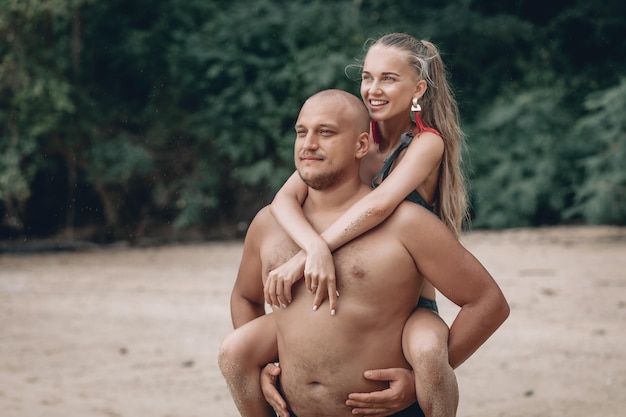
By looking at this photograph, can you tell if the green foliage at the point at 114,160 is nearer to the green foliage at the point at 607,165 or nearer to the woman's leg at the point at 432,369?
the green foliage at the point at 607,165

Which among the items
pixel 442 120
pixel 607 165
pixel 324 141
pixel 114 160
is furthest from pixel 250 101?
pixel 324 141

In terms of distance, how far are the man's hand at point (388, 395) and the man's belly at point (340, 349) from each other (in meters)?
0.04

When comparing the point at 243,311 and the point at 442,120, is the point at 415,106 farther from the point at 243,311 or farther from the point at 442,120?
the point at 243,311

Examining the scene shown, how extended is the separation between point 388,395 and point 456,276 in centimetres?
42

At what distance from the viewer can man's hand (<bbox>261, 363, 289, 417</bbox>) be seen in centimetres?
294

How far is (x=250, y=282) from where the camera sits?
3.19m

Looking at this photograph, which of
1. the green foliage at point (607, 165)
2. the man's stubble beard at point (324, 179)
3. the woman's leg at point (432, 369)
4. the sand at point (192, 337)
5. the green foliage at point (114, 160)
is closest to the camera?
the woman's leg at point (432, 369)

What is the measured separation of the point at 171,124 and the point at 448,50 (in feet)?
17.5

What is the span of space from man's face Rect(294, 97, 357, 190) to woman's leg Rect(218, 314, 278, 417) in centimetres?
52

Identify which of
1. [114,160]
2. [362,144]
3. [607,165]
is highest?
[362,144]

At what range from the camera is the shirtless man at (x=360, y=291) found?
283 centimetres

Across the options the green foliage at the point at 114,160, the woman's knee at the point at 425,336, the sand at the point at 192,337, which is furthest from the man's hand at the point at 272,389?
the green foliage at the point at 114,160

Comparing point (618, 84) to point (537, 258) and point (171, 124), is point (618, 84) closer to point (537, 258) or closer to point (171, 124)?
point (537, 258)

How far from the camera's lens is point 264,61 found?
54.0 feet
